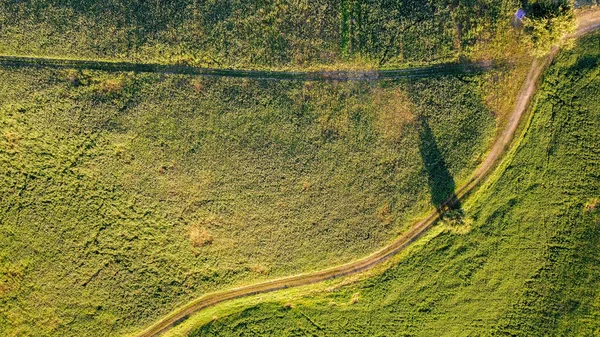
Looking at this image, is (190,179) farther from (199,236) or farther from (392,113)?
(392,113)

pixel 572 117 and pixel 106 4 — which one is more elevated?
pixel 106 4

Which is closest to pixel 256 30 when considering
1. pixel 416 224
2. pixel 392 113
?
pixel 392 113

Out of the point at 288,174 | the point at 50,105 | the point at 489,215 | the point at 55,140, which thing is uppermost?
the point at 50,105

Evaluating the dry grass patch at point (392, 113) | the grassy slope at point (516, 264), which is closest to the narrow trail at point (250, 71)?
the dry grass patch at point (392, 113)

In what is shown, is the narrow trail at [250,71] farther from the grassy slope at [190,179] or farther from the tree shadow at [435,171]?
the tree shadow at [435,171]

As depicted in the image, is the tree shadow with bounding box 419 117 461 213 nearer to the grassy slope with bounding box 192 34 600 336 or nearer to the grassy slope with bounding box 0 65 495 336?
the grassy slope with bounding box 0 65 495 336

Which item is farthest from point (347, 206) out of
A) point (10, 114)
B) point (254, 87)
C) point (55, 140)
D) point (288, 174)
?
point (10, 114)

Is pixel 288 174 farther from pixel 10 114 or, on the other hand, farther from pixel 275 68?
pixel 10 114
